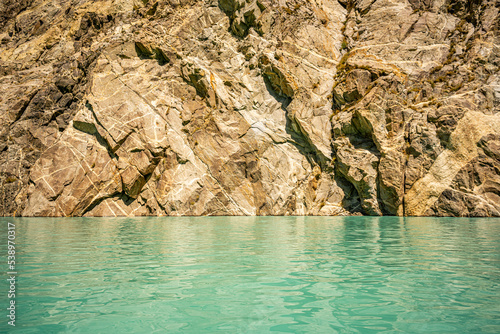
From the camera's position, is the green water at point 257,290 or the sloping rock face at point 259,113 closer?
the green water at point 257,290

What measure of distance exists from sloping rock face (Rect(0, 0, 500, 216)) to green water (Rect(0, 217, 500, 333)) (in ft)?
79.7

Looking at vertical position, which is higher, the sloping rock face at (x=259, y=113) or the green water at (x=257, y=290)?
the sloping rock face at (x=259, y=113)

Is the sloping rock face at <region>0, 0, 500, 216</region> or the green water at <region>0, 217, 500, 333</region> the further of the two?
the sloping rock face at <region>0, 0, 500, 216</region>

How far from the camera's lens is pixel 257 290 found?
5855mm

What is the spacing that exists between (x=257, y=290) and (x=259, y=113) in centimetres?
3503

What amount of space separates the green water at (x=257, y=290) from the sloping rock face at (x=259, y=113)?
24.3 metres

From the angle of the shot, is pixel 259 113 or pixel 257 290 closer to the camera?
pixel 257 290

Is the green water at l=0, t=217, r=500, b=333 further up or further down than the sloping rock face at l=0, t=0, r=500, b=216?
further down

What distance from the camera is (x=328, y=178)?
37031 mm

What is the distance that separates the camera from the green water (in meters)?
4.35

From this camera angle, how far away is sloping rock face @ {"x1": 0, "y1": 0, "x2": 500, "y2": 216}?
106 feet

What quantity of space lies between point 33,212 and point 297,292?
35.5 m

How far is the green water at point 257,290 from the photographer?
4.35 m

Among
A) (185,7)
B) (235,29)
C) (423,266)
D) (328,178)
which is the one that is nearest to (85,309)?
(423,266)
